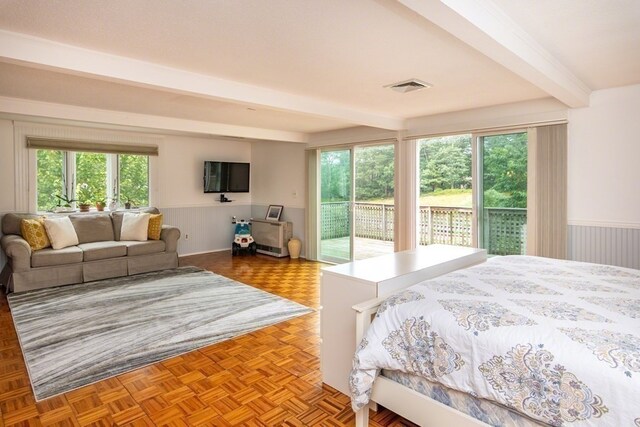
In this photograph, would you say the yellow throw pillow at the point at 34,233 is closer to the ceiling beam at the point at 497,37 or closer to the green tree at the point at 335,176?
the green tree at the point at 335,176

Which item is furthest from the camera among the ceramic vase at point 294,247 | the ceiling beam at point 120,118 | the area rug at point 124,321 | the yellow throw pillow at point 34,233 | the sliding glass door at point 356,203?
the ceramic vase at point 294,247

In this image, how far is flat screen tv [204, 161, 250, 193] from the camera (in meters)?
7.14

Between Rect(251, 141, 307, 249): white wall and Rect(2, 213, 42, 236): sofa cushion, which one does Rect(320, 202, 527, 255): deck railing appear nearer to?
Rect(251, 141, 307, 249): white wall

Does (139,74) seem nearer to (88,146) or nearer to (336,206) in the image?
(88,146)

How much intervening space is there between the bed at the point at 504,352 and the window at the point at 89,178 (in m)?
5.66

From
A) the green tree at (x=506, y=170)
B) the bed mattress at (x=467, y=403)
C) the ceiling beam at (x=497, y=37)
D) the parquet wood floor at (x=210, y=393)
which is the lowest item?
the parquet wood floor at (x=210, y=393)

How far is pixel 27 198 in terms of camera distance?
211 inches

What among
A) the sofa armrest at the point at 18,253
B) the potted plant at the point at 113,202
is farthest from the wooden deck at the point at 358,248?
the sofa armrest at the point at 18,253

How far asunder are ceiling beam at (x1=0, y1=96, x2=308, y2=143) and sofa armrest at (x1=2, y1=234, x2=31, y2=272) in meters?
1.52

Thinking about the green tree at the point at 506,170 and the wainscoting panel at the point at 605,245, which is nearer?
the wainscoting panel at the point at 605,245

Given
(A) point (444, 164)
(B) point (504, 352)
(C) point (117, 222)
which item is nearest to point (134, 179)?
(C) point (117, 222)

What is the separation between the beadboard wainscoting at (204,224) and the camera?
6.97 meters

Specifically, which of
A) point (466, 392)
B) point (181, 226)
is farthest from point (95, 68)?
point (181, 226)

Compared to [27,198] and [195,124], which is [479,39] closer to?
[195,124]
